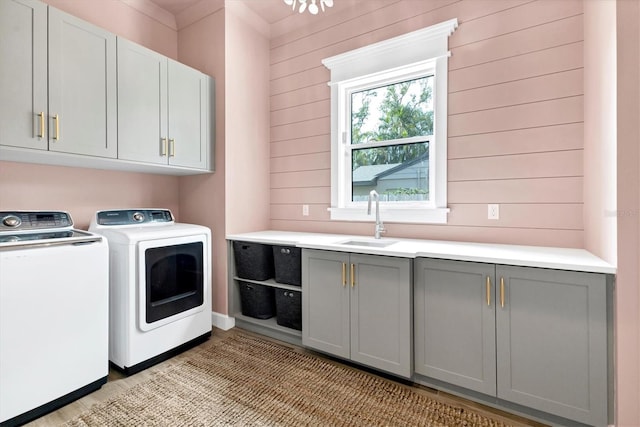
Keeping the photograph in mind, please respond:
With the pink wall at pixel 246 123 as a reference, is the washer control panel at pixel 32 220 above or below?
below

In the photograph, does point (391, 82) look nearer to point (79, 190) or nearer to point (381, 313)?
point (381, 313)

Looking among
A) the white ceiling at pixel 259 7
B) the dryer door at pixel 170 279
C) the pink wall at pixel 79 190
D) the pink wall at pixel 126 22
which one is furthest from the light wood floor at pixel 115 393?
the white ceiling at pixel 259 7

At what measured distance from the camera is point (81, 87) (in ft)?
6.73

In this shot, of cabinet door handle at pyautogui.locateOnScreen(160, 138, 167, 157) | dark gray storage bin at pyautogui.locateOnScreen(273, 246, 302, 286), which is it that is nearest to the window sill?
dark gray storage bin at pyautogui.locateOnScreen(273, 246, 302, 286)

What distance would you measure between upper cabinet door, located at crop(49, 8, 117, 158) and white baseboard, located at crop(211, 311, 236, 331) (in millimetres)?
1617

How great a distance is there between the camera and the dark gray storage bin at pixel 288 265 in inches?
98.4

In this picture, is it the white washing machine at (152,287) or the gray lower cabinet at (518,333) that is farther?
the white washing machine at (152,287)

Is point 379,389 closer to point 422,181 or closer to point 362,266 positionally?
point 362,266

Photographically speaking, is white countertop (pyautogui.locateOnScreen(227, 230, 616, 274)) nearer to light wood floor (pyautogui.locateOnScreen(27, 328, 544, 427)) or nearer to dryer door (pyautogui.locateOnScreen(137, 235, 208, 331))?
dryer door (pyautogui.locateOnScreen(137, 235, 208, 331))

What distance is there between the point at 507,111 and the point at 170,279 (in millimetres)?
2739

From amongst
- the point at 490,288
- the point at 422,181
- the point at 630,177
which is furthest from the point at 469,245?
the point at 630,177

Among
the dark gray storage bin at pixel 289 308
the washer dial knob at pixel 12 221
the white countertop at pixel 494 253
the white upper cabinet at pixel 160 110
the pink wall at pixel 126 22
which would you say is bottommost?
the dark gray storage bin at pixel 289 308

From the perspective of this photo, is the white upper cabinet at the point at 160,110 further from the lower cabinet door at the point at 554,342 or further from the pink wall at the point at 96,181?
the lower cabinet door at the point at 554,342

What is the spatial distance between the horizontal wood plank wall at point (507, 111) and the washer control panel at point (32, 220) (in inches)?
84.8
